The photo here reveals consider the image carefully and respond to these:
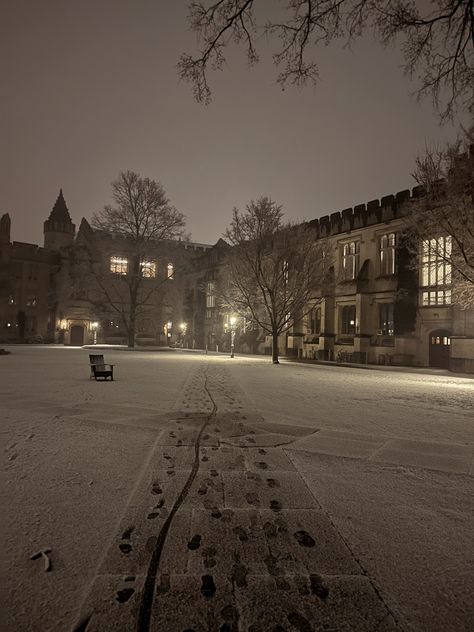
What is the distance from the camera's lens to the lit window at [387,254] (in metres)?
30.0

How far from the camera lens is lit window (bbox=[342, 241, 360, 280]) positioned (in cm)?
3300

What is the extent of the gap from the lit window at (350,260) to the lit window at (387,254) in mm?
2412

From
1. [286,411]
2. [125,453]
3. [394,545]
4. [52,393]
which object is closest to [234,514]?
[394,545]

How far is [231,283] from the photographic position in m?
28.5

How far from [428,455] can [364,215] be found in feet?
96.2

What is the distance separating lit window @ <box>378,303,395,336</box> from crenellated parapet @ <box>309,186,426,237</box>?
6.38 meters

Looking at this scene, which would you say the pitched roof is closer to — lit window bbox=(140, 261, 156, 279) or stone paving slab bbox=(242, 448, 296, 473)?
lit window bbox=(140, 261, 156, 279)

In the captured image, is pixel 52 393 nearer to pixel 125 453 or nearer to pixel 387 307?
pixel 125 453

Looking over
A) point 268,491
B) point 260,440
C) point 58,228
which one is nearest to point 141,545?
point 268,491

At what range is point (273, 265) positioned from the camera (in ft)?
91.0

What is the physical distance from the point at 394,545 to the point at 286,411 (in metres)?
5.62

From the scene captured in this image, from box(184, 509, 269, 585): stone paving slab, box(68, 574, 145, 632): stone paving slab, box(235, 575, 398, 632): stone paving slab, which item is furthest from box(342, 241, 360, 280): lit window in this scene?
box(68, 574, 145, 632): stone paving slab

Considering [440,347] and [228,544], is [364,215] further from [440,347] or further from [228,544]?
[228,544]

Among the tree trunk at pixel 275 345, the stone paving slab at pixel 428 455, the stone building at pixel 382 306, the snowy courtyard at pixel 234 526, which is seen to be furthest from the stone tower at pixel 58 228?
the stone paving slab at pixel 428 455
